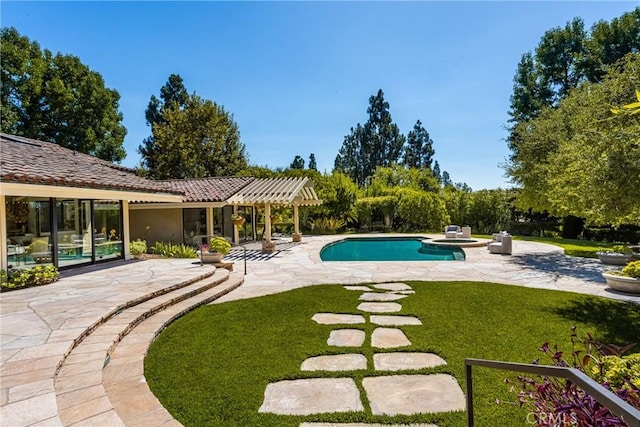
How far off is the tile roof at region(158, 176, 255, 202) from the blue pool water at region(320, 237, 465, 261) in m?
5.94

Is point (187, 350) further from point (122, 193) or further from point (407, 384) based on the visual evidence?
point (122, 193)

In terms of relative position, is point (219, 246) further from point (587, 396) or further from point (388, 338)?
point (587, 396)

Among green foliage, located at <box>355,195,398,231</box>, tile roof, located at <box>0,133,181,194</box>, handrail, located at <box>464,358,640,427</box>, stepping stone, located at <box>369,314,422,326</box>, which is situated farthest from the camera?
green foliage, located at <box>355,195,398,231</box>

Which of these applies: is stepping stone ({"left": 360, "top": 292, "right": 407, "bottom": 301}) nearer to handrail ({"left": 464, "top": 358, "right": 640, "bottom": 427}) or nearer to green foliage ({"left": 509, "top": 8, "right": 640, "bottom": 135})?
handrail ({"left": 464, "top": 358, "right": 640, "bottom": 427})

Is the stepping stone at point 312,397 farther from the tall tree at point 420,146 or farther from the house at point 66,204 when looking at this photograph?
the tall tree at point 420,146

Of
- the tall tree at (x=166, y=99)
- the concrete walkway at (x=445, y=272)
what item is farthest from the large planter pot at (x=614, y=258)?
the tall tree at (x=166, y=99)

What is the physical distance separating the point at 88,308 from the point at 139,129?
39.9 m

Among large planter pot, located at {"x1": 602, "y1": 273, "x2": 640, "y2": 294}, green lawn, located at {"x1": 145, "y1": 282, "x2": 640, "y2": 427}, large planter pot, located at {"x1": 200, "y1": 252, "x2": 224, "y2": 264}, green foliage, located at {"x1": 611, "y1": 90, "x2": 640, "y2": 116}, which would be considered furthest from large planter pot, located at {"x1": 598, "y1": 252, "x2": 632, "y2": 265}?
large planter pot, located at {"x1": 200, "y1": 252, "x2": 224, "y2": 264}

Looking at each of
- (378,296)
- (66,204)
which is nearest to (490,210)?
(378,296)

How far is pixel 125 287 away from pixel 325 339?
494cm

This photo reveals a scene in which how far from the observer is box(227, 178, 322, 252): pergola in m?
17.5

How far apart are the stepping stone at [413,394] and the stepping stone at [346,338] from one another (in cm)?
112

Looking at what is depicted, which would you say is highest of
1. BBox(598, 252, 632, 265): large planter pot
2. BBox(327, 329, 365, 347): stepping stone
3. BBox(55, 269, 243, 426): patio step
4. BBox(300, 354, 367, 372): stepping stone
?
BBox(598, 252, 632, 265): large planter pot

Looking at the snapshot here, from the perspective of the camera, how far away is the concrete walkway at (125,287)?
11.9 ft
